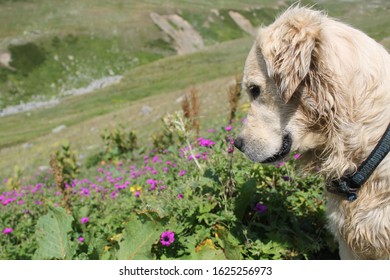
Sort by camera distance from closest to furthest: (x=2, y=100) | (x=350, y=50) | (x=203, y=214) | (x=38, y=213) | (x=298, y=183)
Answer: (x=350, y=50) → (x=203, y=214) → (x=298, y=183) → (x=38, y=213) → (x=2, y=100)

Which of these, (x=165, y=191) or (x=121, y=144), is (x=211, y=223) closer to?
(x=165, y=191)

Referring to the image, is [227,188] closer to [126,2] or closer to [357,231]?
[357,231]

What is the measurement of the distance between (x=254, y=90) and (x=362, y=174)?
1.30 meters

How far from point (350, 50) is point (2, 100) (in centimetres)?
6859

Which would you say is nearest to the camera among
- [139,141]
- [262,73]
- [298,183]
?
[262,73]

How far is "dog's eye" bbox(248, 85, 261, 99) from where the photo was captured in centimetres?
411

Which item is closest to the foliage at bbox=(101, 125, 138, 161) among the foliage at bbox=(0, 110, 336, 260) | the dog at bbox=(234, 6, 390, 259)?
Result: the foliage at bbox=(0, 110, 336, 260)

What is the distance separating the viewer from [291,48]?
3607mm

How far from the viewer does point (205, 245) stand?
4.23 metres

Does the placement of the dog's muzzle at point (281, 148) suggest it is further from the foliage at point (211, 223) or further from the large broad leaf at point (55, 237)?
the large broad leaf at point (55, 237)

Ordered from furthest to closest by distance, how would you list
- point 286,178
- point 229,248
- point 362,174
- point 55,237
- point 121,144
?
1. point 121,144
2. point 286,178
3. point 55,237
4. point 229,248
5. point 362,174

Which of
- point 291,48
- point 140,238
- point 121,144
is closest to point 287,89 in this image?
point 291,48

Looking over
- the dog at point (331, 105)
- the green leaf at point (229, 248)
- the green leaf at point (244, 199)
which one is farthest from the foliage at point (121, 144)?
the dog at point (331, 105)
